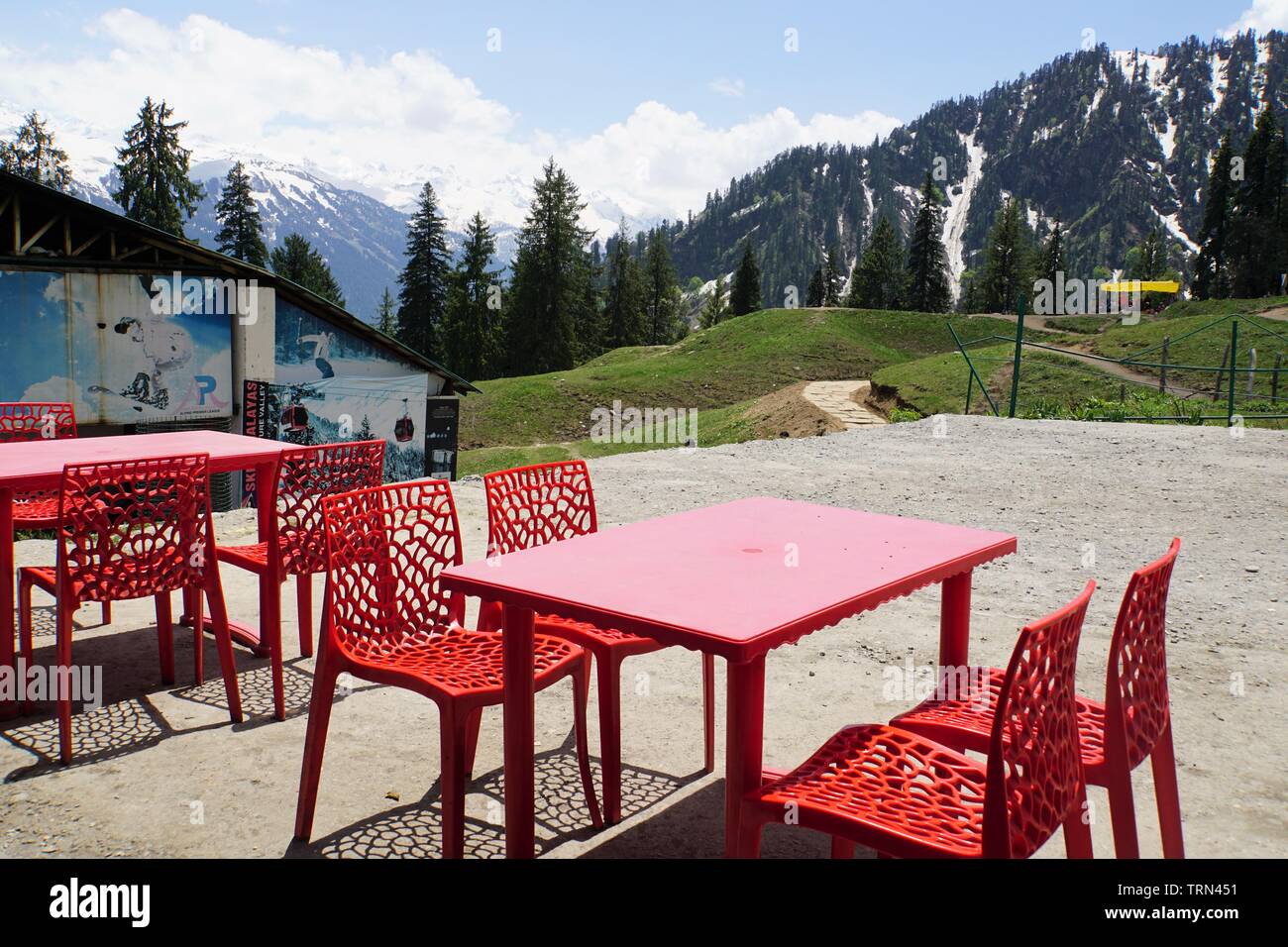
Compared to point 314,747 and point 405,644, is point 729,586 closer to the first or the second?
point 405,644

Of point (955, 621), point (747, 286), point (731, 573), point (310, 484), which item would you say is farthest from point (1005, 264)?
point (731, 573)

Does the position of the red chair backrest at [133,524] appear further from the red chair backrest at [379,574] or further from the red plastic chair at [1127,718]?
the red plastic chair at [1127,718]

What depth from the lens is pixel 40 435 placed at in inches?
274

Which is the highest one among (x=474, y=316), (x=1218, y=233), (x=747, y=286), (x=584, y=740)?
(x=1218, y=233)

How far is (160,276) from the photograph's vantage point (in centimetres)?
1697

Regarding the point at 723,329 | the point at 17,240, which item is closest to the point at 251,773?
the point at 17,240

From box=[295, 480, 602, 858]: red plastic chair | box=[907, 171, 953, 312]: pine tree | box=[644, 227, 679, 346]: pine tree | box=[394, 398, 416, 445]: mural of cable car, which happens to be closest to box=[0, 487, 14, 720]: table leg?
box=[295, 480, 602, 858]: red plastic chair

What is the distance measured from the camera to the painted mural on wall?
15.4 m

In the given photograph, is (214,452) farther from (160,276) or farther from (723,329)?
(723,329)

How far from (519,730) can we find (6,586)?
2800 millimetres

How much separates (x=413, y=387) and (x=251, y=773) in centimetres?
1966

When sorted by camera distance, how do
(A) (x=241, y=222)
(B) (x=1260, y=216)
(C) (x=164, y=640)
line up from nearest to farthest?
1. (C) (x=164, y=640)
2. (A) (x=241, y=222)
3. (B) (x=1260, y=216)

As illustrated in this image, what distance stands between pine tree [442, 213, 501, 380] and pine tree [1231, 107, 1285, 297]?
4295cm
